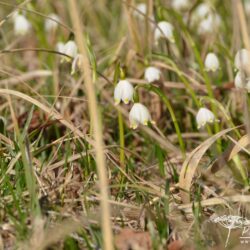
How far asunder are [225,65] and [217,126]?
2.98 feet

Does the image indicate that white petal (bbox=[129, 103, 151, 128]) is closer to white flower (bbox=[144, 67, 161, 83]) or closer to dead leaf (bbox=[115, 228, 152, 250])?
white flower (bbox=[144, 67, 161, 83])

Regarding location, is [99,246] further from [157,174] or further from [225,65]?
[225,65]

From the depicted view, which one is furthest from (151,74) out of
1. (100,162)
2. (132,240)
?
(100,162)

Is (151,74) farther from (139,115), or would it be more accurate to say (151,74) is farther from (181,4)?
(181,4)

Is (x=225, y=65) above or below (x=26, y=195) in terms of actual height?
above

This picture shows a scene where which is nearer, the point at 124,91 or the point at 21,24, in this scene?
the point at 124,91

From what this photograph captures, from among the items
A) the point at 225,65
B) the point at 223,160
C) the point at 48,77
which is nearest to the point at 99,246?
the point at 223,160

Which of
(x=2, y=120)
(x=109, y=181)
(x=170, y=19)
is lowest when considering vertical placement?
(x=109, y=181)

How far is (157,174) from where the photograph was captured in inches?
104

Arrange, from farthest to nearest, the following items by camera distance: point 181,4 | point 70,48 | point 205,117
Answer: point 181,4 < point 70,48 < point 205,117

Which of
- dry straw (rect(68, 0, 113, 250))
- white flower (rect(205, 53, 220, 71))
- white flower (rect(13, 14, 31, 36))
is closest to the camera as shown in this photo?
dry straw (rect(68, 0, 113, 250))

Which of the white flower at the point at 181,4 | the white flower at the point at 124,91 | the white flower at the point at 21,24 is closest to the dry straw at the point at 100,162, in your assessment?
the white flower at the point at 124,91

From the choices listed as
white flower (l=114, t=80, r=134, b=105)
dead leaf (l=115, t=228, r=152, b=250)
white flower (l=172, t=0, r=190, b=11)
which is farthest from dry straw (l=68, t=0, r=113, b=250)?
white flower (l=172, t=0, r=190, b=11)

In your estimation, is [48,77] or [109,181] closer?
[109,181]
